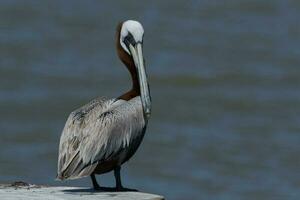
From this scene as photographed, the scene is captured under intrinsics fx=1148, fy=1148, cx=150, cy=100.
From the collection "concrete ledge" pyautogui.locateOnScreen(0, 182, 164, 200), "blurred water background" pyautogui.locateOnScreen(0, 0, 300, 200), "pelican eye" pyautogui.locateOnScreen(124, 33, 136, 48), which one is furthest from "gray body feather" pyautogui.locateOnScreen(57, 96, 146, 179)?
"blurred water background" pyautogui.locateOnScreen(0, 0, 300, 200)

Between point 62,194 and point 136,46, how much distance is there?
1166 mm

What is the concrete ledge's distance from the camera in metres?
6.96

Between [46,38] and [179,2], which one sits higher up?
[179,2]

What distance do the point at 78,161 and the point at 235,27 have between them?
13.1m

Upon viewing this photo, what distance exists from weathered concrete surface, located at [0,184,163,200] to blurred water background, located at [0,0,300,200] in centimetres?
511

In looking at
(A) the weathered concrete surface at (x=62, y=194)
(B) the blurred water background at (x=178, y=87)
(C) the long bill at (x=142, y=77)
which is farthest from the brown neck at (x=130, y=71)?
(B) the blurred water background at (x=178, y=87)

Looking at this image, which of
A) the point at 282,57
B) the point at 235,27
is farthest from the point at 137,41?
the point at 235,27

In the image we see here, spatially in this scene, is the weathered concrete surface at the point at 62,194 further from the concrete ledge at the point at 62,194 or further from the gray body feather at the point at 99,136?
the gray body feather at the point at 99,136

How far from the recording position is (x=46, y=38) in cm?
1917

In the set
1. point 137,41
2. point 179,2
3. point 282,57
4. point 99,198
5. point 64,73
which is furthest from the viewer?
point 179,2

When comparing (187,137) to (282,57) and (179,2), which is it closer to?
(282,57)

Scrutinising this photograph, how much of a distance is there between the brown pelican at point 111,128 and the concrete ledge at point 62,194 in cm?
12

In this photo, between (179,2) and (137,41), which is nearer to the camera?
(137,41)

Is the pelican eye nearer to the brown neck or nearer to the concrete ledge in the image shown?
the brown neck
